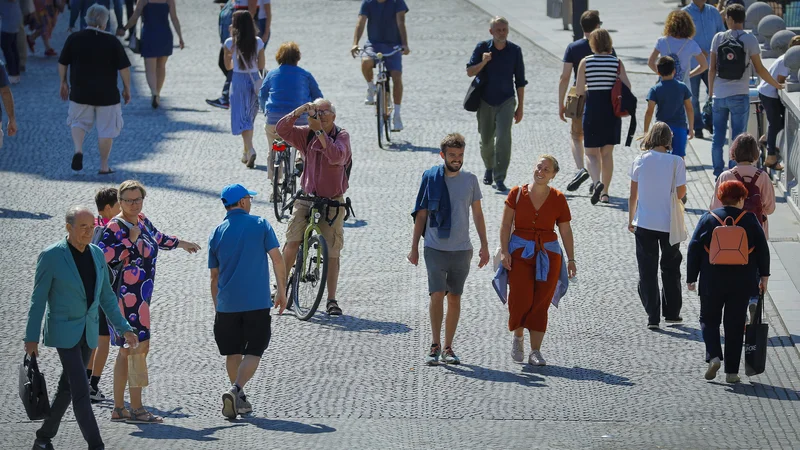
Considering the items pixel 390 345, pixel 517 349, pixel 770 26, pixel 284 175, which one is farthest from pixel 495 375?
pixel 770 26

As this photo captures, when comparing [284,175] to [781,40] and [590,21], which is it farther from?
[781,40]

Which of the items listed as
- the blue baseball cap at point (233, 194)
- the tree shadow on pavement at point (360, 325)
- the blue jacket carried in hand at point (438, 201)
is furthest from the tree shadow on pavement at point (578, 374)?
the blue baseball cap at point (233, 194)

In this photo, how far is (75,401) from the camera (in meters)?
7.70

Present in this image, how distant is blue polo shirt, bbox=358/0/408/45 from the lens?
17469mm

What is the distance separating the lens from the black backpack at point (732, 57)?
14.4 meters

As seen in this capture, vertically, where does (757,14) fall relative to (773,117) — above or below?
above

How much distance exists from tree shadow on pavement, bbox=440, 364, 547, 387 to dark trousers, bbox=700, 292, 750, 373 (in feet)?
3.83

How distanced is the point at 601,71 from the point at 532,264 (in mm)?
4742

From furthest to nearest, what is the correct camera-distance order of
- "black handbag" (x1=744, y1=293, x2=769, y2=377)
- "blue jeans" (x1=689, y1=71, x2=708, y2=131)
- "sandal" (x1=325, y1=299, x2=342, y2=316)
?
"blue jeans" (x1=689, y1=71, x2=708, y2=131)
"sandal" (x1=325, y1=299, x2=342, y2=316)
"black handbag" (x1=744, y1=293, x2=769, y2=377)

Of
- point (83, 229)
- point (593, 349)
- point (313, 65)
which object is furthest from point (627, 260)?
point (313, 65)

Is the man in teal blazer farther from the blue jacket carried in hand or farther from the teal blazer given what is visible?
the blue jacket carried in hand

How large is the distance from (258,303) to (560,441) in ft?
6.76

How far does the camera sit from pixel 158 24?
19.7 metres

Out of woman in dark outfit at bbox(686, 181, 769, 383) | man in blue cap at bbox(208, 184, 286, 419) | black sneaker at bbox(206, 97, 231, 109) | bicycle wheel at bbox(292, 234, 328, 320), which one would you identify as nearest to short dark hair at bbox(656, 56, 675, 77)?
woman in dark outfit at bbox(686, 181, 769, 383)
